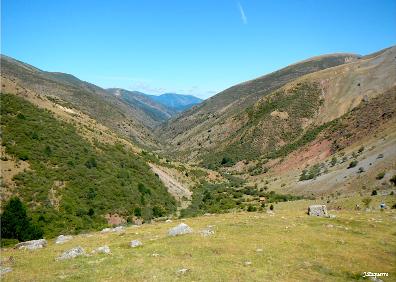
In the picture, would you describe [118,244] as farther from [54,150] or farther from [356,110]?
[356,110]

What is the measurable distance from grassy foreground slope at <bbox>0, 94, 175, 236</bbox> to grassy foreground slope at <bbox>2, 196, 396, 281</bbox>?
15.0m

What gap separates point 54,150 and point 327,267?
153 ft

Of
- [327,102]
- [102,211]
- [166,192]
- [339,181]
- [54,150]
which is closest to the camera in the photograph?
[102,211]

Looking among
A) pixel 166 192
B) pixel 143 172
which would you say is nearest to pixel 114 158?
pixel 143 172

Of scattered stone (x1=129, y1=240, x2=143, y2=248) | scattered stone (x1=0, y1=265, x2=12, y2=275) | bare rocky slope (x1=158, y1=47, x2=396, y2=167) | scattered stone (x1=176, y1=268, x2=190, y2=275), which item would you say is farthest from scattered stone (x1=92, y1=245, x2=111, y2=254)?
bare rocky slope (x1=158, y1=47, x2=396, y2=167)

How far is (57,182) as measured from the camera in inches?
1967

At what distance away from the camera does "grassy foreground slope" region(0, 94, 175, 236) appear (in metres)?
44.5

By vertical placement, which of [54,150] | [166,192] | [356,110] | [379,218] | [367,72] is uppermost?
[367,72]

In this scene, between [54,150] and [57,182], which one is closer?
[57,182]

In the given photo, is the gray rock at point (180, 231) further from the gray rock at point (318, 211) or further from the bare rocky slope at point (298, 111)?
the bare rocky slope at point (298, 111)

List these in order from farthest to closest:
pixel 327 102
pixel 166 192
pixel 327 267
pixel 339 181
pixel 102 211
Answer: pixel 327 102 < pixel 166 192 < pixel 339 181 < pixel 102 211 < pixel 327 267

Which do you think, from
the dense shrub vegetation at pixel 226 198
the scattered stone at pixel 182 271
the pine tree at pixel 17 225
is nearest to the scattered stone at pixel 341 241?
the scattered stone at pixel 182 271

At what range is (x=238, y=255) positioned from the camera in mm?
22734

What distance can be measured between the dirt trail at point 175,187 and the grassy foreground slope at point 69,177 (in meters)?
2.76
